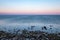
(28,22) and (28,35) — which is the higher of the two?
(28,22)

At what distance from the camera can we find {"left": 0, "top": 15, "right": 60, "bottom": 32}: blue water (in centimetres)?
221

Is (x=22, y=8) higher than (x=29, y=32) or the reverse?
higher

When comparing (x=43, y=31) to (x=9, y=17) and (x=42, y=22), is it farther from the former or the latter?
(x=9, y=17)

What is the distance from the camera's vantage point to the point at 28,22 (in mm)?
2221

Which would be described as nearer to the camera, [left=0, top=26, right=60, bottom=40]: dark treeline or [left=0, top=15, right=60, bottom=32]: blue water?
[left=0, top=26, right=60, bottom=40]: dark treeline

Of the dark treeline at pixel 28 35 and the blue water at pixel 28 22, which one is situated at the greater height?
the blue water at pixel 28 22

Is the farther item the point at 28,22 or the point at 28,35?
the point at 28,22

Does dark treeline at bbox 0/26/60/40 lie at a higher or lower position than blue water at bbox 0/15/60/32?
lower

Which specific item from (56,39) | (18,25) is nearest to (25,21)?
(18,25)

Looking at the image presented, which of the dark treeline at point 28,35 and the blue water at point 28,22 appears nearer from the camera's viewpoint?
the dark treeline at point 28,35

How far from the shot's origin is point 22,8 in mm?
2246

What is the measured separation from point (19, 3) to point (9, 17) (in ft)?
0.86

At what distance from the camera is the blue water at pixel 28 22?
2.21 m

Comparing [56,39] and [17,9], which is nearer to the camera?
[56,39]
